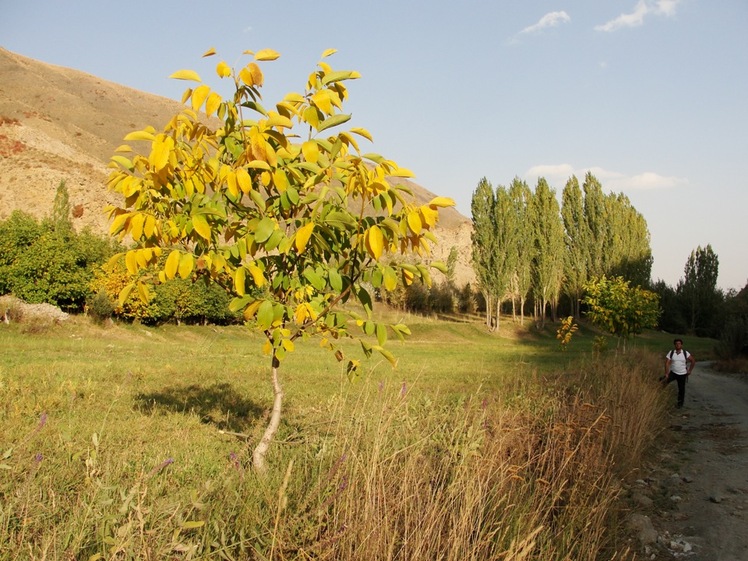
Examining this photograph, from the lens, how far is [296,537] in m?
2.90

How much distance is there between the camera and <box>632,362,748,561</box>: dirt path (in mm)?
5188

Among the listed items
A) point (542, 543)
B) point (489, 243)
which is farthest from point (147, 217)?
point (489, 243)

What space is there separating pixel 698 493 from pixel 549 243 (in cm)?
4253

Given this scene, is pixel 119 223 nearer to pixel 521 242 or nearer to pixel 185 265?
pixel 185 265

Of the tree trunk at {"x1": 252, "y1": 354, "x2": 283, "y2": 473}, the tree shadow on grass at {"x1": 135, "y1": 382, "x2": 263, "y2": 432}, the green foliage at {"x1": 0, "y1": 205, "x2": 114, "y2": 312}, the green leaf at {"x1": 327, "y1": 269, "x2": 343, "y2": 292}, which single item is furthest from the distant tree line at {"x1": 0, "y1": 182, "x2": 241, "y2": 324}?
the green leaf at {"x1": 327, "y1": 269, "x2": 343, "y2": 292}

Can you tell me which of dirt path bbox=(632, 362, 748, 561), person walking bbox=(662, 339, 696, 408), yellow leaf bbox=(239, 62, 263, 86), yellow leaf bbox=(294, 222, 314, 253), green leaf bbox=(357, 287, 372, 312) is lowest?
dirt path bbox=(632, 362, 748, 561)

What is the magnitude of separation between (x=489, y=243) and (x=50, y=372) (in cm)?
3732

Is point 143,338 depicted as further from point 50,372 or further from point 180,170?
Result: point 180,170

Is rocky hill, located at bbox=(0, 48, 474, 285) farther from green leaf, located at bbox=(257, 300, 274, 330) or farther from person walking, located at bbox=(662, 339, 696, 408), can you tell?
green leaf, located at bbox=(257, 300, 274, 330)

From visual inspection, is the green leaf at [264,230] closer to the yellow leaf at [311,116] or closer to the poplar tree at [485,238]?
the yellow leaf at [311,116]

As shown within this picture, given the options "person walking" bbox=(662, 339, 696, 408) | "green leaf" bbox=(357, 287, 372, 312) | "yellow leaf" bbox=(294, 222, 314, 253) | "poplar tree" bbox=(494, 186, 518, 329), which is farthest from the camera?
"poplar tree" bbox=(494, 186, 518, 329)

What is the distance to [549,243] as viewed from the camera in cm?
4738

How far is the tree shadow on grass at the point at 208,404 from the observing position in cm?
738

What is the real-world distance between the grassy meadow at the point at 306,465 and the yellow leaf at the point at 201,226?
119 cm
